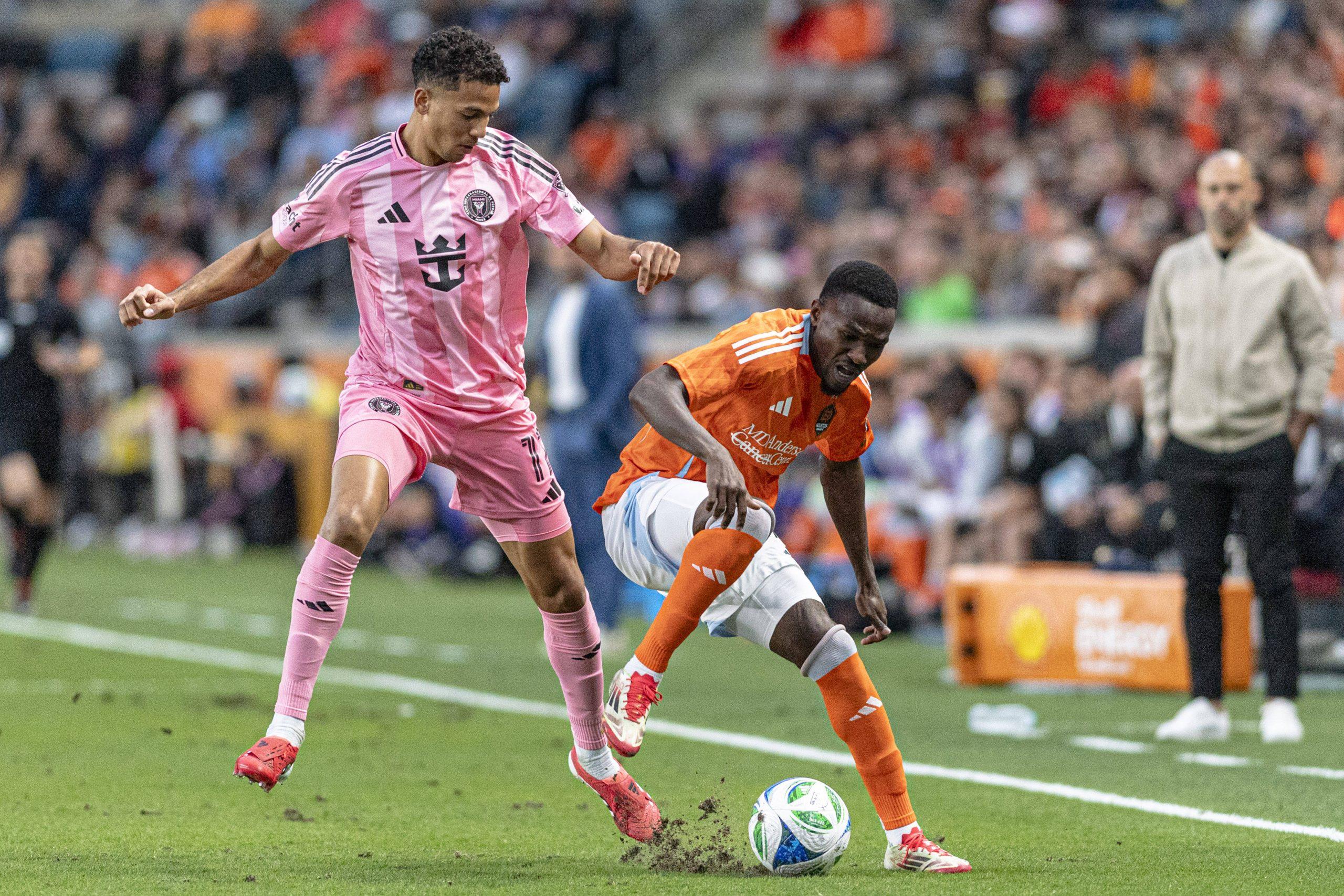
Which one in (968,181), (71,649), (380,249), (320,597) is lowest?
(71,649)

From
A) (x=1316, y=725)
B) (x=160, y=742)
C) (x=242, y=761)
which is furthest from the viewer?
(x=1316, y=725)

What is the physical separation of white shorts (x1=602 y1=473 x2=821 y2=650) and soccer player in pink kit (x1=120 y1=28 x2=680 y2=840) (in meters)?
0.21

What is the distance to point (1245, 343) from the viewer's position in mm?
9164

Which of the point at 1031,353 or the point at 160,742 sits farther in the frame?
the point at 1031,353

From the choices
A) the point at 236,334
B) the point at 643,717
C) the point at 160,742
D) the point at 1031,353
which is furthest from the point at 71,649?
the point at 236,334

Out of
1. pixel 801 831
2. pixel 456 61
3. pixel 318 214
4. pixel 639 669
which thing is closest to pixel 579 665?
pixel 639 669

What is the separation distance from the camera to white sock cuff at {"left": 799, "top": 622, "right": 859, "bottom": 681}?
5867 mm

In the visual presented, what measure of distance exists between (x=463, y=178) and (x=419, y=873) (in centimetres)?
219

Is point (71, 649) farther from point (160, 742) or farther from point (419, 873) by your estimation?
point (419, 873)

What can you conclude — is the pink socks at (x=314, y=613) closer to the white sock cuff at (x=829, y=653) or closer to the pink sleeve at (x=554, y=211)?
the pink sleeve at (x=554, y=211)

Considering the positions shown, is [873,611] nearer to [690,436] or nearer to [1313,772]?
[690,436]

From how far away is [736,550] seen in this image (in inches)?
235

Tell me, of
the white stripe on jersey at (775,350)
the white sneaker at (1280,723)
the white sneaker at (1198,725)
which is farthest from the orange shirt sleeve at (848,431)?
the white sneaker at (1280,723)

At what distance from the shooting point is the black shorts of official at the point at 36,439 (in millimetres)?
14273
